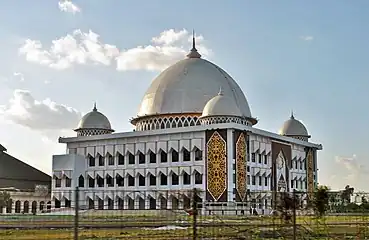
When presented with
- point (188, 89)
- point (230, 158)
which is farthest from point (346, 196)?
point (188, 89)

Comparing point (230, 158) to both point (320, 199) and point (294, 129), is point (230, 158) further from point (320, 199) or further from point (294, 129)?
point (320, 199)

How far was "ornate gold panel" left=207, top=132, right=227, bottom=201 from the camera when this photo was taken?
5950 centimetres

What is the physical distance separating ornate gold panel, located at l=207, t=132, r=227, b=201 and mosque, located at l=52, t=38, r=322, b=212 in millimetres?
98

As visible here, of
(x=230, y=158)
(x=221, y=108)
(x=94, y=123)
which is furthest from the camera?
(x=94, y=123)

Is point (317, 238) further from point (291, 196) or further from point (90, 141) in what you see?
point (90, 141)

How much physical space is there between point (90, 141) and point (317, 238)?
53147mm

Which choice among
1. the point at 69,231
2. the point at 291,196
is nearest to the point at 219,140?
→ the point at 69,231

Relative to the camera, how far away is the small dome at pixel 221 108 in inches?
2434

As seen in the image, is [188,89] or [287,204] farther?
[188,89]

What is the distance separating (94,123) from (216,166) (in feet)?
65.6

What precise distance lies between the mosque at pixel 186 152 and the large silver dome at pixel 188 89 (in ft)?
0.37

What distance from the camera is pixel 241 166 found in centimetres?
6097

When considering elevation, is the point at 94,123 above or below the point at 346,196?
above

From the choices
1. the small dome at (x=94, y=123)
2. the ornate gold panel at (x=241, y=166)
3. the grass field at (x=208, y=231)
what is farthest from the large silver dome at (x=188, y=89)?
the grass field at (x=208, y=231)
